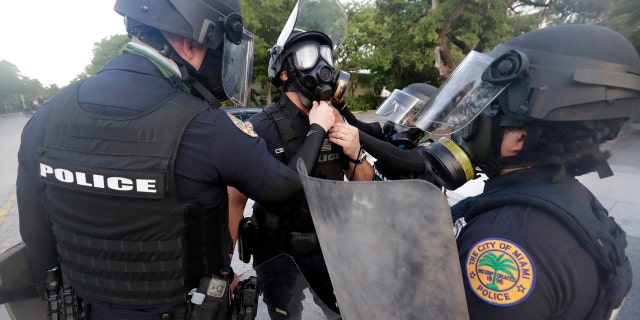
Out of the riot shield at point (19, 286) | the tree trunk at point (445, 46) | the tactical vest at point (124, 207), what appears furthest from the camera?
the tree trunk at point (445, 46)

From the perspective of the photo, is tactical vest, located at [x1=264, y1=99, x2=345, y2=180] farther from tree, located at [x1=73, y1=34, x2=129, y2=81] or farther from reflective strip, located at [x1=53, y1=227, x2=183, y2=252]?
tree, located at [x1=73, y1=34, x2=129, y2=81]

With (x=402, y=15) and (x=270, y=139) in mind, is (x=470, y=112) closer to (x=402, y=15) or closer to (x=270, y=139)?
(x=270, y=139)

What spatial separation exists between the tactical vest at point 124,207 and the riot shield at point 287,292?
39 centimetres

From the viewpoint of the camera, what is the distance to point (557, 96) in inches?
38.7

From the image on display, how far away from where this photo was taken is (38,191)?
A: 1.31 meters

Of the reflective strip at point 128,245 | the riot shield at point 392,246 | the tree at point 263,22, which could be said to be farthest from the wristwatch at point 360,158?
the tree at point 263,22

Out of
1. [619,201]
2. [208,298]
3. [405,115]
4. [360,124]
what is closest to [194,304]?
[208,298]

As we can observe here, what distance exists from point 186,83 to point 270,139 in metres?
0.64

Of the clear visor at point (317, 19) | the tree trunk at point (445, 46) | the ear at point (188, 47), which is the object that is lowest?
the tree trunk at point (445, 46)

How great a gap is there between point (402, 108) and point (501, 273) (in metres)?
2.48

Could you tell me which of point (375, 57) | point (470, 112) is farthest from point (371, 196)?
point (375, 57)

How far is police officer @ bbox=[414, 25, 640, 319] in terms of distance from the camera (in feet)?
2.76

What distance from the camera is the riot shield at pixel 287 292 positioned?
4.95 ft

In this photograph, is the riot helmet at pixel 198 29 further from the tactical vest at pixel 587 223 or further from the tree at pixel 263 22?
the tree at pixel 263 22
